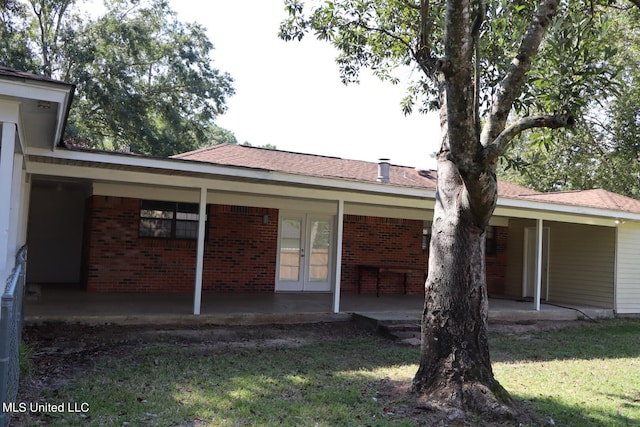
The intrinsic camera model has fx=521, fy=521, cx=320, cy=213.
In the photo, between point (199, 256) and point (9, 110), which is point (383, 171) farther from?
point (9, 110)

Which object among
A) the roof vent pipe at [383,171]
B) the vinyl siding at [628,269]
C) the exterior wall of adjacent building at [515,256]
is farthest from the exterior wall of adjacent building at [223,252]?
the vinyl siding at [628,269]

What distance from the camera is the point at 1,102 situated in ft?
16.1

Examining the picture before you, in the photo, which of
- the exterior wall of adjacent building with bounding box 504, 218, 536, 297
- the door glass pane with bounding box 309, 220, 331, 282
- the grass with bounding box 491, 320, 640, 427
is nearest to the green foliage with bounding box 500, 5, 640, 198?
the exterior wall of adjacent building with bounding box 504, 218, 536, 297

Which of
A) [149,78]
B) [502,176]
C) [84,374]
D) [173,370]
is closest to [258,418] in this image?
[173,370]

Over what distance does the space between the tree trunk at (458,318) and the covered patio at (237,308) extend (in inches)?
167

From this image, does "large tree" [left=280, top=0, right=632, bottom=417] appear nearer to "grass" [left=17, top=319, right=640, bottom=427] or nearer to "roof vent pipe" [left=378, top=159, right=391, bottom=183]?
"grass" [left=17, top=319, right=640, bottom=427]

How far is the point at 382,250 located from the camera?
1486cm

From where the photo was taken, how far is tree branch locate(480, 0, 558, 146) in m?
5.75

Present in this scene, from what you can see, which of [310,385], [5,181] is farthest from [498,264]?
[5,181]

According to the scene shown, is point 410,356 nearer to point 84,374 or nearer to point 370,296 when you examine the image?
point 84,374

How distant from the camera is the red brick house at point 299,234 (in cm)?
1121

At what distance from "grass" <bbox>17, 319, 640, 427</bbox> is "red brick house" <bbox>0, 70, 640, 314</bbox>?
235cm

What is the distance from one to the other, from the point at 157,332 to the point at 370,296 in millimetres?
6730

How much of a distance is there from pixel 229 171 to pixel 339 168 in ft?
17.7
